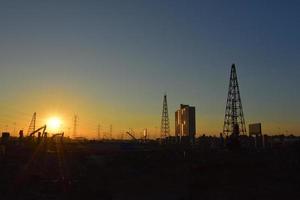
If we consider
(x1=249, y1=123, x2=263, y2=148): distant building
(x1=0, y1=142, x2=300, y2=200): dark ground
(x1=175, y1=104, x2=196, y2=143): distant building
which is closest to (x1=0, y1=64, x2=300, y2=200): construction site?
(x1=0, y1=142, x2=300, y2=200): dark ground

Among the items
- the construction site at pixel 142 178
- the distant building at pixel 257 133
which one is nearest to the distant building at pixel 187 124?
the distant building at pixel 257 133

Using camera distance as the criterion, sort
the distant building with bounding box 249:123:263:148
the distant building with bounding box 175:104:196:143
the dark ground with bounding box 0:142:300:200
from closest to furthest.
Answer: the dark ground with bounding box 0:142:300:200 → the distant building with bounding box 249:123:263:148 → the distant building with bounding box 175:104:196:143

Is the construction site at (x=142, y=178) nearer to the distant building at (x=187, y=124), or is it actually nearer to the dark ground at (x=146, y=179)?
the dark ground at (x=146, y=179)

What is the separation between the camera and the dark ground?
98.3ft

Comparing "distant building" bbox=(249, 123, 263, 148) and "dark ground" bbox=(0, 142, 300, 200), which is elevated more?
"distant building" bbox=(249, 123, 263, 148)

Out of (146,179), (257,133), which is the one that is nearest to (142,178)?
(146,179)

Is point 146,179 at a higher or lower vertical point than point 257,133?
lower

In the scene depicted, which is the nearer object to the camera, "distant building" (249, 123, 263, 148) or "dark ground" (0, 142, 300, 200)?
"dark ground" (0, 142, 300, 200)

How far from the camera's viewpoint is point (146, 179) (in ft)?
120

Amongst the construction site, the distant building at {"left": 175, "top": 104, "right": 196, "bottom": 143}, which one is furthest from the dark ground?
the distant building at {"left": 175, "top": 104, "right": 196, "bottom": 143}

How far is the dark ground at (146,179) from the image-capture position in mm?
29969

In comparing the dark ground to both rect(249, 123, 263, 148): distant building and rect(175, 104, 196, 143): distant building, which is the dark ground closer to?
rect(249, 123, 263, 148): distant building

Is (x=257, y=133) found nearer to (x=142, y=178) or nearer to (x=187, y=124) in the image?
(x=187, y=124)

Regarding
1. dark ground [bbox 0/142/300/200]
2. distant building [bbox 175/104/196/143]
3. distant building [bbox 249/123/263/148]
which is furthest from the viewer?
distant building [bbox 175/104/196/143]
